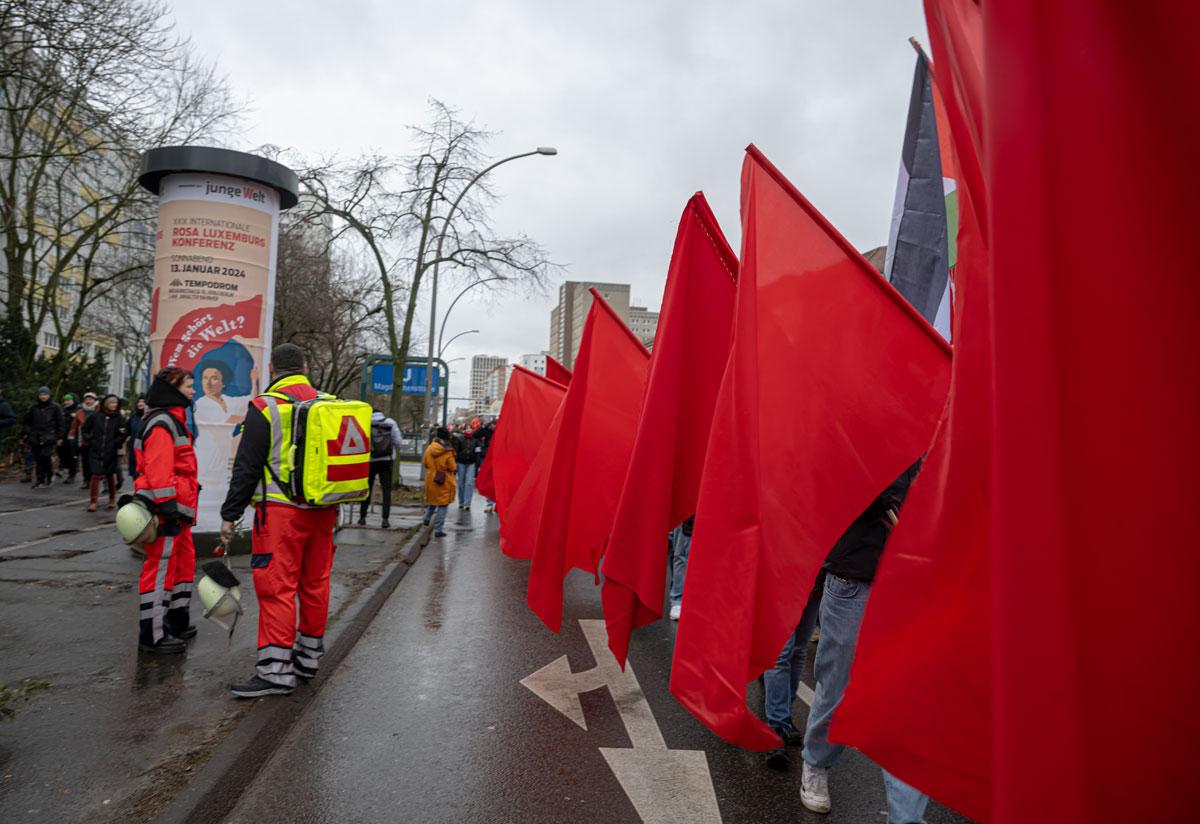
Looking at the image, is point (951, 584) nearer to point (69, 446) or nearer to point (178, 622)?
point (178, 622)

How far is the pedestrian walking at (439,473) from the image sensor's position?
1174 cm

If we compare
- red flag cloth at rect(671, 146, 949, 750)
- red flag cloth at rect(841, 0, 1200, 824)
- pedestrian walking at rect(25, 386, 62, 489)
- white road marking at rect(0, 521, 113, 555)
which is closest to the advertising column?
white road marking at rect(0, 521, 113, 555)

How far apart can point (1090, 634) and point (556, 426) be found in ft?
14.8

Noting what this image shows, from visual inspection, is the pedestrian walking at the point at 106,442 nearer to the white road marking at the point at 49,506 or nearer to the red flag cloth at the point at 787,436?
the white road marking at the point at 49,506

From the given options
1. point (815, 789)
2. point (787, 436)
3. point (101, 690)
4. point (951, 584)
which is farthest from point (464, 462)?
point (951, 584)

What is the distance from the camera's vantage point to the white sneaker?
11.0 feet

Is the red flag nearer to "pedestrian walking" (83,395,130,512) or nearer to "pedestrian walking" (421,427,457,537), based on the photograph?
"pedestrian walking" (421,427,457,537)

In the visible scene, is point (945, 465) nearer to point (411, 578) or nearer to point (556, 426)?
point (556, 426)

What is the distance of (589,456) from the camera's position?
5230 millimetres

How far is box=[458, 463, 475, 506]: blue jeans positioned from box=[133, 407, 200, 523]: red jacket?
10.4 meters

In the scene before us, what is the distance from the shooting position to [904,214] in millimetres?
5504

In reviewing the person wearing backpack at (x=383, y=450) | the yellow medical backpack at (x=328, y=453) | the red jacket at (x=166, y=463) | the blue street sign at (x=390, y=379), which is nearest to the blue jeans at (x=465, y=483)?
the person wearing backpack at (x=383, y=450)

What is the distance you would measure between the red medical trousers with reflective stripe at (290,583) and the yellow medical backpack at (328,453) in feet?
0.61

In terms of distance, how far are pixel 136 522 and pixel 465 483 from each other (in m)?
11.6
